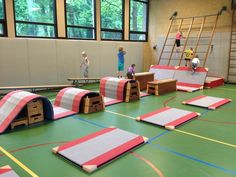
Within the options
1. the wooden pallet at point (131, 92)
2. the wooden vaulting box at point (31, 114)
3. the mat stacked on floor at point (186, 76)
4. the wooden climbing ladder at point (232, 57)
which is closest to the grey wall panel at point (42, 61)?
the wooden pallet at point (131, 92)

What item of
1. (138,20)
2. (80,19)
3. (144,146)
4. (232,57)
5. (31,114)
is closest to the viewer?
(144,146)

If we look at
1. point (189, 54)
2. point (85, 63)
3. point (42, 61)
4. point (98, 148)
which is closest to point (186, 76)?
point (189, 54)

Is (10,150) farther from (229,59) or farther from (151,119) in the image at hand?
(229,59)

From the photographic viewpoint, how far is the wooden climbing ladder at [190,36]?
31.3 feet

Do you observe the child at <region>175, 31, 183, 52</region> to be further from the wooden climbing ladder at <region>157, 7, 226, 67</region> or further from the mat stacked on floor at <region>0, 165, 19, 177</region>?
the mat stacked on floor at <region>0, 165, 19, 177</region>

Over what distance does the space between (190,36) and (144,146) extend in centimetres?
804

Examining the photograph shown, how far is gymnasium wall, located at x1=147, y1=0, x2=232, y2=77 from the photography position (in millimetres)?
9219

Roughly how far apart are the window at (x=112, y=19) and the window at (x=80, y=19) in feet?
1.84

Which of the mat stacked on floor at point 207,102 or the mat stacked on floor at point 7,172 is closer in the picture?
the mat stacked on floor at point 7,172

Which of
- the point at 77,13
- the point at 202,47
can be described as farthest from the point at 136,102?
the point at 202,47

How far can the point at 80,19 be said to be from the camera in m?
8.87

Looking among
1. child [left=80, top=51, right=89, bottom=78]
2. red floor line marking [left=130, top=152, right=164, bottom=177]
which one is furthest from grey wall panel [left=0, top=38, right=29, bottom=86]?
red floor line marking [left=130, top=152, right=164, bottom=177]

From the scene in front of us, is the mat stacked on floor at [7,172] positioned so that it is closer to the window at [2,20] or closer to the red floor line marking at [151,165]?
the red floor line marking at [151,165]

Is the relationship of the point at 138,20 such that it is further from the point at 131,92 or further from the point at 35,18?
the point at 131,92
